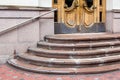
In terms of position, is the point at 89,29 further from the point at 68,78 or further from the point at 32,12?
the point at 68,78

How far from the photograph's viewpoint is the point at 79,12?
357 inches

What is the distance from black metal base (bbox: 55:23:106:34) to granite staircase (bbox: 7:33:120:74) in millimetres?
1278

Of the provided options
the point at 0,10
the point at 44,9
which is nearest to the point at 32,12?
the point at 44,9

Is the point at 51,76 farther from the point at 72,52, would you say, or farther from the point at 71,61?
the point at 72,52

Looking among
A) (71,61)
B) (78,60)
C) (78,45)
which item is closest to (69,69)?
(71,61)

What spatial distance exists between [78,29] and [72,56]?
268 cm

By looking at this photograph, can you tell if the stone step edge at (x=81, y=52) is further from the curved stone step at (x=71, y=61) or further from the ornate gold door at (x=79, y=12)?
the ornate gold door at (x=79, y=12)

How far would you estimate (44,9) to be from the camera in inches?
311

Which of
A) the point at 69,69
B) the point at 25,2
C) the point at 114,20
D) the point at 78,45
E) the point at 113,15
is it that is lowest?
the point at 69,69

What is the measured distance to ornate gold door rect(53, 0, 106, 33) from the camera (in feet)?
28.8

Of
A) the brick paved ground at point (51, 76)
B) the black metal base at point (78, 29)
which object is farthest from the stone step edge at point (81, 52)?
the black metal base at point (78, 29)

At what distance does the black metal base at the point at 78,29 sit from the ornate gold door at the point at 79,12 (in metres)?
0.09

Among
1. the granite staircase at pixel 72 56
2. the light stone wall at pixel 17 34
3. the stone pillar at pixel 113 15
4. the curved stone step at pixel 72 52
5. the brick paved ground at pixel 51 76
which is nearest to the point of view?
the brick paved ground at pixel 51 76

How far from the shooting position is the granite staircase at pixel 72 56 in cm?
625
